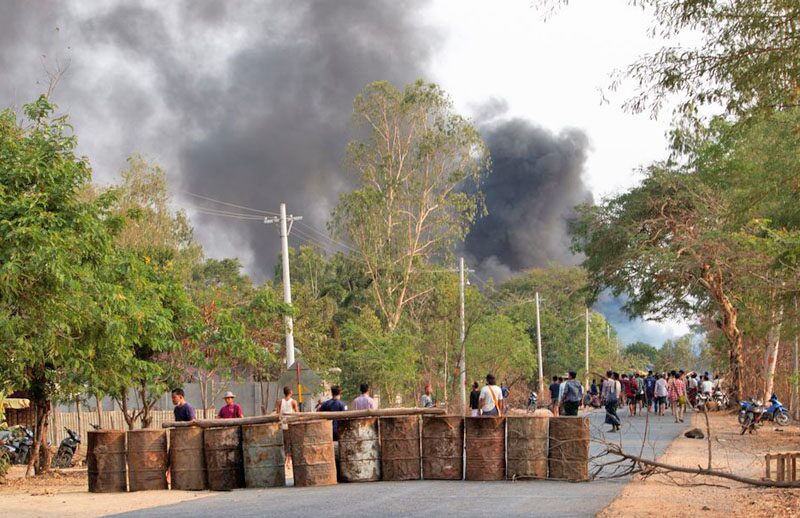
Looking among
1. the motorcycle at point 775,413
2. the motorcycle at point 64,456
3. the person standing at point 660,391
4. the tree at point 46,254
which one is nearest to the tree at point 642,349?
the person standing at point 660,391

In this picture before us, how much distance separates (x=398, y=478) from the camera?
18031 mm

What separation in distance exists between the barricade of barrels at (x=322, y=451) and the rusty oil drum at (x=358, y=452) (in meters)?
0.02

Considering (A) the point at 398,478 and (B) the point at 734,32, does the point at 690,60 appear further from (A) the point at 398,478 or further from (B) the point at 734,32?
(A) the point at 398,478

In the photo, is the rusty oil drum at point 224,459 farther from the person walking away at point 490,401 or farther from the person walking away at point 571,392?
the person walking away at point 571,392

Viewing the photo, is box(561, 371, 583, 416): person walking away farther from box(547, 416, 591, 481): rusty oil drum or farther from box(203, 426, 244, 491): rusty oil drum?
box(203, 426, 244, 491): rusty oil drum

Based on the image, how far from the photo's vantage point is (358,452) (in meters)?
18.0

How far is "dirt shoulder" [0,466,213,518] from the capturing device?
15.2 metres

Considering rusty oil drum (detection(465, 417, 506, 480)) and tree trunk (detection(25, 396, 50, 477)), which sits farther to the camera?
tree trunk (detection(25, 396, 50, 477))

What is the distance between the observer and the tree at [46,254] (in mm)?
16766

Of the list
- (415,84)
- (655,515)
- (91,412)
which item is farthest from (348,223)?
(655,515)

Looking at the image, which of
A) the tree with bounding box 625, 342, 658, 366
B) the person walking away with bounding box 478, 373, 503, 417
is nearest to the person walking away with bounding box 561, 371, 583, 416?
the person walking away with bounding box 478, 373, 503, 417

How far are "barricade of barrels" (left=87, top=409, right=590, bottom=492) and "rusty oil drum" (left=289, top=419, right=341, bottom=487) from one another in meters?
0.02

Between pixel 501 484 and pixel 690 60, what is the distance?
702 cm

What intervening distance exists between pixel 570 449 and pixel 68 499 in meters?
7.89
